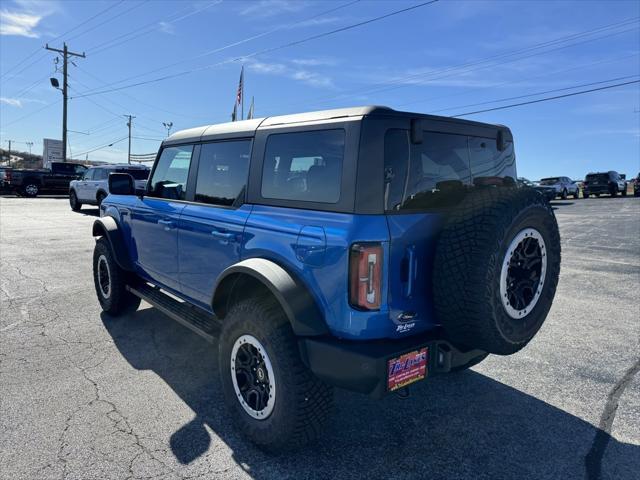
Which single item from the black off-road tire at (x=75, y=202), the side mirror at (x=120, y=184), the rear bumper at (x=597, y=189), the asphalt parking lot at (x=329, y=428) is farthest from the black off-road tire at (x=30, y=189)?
the rear bumper at (x=597, y=189)

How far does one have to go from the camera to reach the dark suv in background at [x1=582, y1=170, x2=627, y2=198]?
30.8m

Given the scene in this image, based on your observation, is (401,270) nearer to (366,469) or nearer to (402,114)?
(402,114)

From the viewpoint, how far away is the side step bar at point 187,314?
3.26m

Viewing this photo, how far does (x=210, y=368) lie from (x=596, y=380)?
126 inches

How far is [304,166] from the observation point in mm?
2602

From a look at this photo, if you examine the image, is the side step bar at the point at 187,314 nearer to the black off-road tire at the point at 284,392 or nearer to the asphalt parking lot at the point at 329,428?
the asphalt parking lot at the point at 329,428

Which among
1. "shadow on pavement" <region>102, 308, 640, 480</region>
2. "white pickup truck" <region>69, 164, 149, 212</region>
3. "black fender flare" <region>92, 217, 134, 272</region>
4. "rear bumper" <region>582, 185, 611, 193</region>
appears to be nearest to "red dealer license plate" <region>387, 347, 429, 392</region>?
"shadow on pavement" <region>102, 308, 640, 480</region>

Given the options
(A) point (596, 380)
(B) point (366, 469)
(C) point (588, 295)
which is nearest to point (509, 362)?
(A) point (596, 380)

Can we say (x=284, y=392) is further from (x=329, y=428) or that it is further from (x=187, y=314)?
(x=187, y=314)

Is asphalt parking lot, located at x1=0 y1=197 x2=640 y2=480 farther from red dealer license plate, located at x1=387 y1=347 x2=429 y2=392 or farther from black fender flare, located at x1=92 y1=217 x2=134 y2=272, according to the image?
black fender flare, located at x1=92 y1=217 x2=134 y2=272

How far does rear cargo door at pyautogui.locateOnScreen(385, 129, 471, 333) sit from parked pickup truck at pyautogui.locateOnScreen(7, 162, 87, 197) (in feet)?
83.5

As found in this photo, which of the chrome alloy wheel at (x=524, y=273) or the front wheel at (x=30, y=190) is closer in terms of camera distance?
the chrome alloy wheel at (x=524, y=273)

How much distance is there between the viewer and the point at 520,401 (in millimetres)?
3203

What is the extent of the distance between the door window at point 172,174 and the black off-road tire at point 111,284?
40.8 inches
